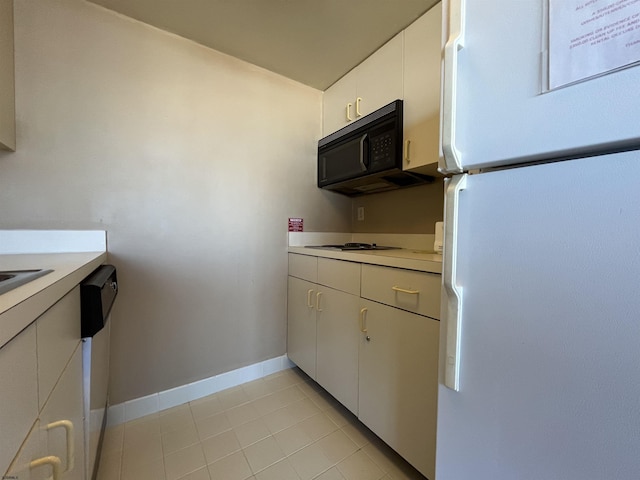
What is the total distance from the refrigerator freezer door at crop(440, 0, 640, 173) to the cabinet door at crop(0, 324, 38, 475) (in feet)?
3.06

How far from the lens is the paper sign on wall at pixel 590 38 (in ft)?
1.51

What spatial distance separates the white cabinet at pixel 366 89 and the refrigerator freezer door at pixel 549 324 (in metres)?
1.21

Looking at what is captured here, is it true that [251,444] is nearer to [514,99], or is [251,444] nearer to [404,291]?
[404,291]

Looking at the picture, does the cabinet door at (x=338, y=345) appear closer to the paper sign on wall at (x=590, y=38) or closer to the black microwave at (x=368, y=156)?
the black microwave at (x=368, y=156)

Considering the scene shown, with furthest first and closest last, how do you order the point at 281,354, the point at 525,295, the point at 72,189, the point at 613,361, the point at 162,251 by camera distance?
the point at 281,354 < the point at 162,251 < the point at 72,189 < the point at 525,295 < the point at 613,361

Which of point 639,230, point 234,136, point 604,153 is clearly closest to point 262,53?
point 234,136

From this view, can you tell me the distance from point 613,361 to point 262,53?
2.10m

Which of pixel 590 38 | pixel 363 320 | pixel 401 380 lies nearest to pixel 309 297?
pixel 363 320

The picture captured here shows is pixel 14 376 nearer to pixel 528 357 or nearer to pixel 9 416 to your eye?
pixel 9 416

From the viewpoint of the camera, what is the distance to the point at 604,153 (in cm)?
52

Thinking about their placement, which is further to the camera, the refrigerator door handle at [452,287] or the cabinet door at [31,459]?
the refrigerator door handle at [452,287]

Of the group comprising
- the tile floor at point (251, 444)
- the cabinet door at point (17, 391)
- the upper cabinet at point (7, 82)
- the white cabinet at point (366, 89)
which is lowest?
the tile floor at point (251, 444)

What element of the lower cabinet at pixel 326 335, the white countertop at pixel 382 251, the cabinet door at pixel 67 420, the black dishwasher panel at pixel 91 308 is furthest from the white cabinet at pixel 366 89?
the cabinet door at pixel 67 420

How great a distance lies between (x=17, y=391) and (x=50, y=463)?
0.20 metres
